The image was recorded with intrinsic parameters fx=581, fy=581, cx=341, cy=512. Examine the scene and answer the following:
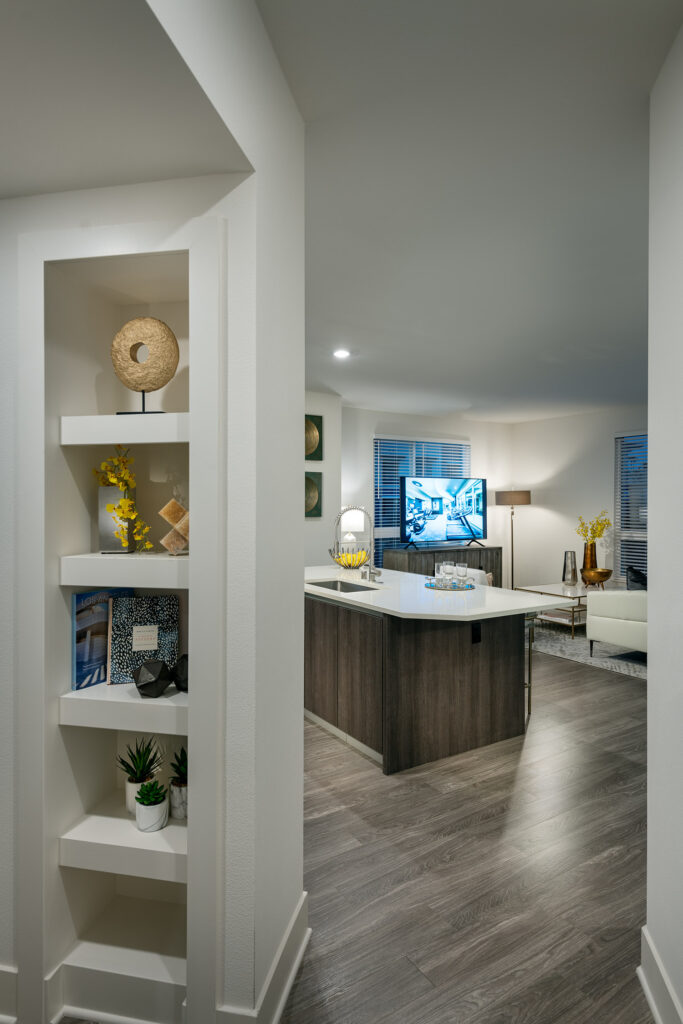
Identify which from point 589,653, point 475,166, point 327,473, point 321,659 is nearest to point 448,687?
point 321,659

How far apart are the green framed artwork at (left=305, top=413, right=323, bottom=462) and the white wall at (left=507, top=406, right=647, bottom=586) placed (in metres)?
3.68

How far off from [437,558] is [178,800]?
5903mm

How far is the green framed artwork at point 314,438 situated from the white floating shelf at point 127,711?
4580mm

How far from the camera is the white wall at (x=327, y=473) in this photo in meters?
6.17

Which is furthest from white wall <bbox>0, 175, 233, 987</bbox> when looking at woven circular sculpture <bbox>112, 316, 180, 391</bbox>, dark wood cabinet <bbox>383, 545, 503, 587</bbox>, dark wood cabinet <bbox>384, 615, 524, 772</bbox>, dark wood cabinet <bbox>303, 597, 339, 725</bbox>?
dark wood cabinet <bbox>383, 545, 503, 587</bbox>

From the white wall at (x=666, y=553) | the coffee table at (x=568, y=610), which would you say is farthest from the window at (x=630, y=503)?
the white wall at (x=666, y=553)

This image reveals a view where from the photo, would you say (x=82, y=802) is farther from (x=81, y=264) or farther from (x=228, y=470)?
(x=81, y=264)

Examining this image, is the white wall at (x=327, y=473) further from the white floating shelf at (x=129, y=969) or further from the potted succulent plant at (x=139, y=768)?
the white floating shelf at (x=129, y=969)

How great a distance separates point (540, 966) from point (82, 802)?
4.74ft

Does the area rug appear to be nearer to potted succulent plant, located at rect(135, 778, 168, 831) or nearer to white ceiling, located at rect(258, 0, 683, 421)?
white ceiling, located at rect(258, 0, 683, 421)

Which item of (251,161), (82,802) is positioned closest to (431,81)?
(251,161)

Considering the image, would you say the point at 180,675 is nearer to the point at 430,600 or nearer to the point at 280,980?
the point at 280,980

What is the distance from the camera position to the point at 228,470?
1430 millimetres

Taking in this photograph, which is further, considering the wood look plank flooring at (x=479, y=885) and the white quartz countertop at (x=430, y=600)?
the white quartz countertop at (x=430, y=600)
